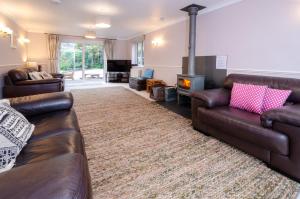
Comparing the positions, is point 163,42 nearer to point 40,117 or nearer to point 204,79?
point 204,79

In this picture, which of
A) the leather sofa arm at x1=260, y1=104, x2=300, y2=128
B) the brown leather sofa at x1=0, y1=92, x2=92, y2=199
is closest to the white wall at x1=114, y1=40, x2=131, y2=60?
the brown leather sofa at x1=0, y1=92, x2=92, y2=199

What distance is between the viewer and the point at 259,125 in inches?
77.7

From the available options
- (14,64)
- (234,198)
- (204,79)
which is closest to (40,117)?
(234,198)

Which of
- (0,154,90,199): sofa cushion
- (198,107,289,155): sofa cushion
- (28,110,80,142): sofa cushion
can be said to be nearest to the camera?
(0,154,90,199): sofa cushion

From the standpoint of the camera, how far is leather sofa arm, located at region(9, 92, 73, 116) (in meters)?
1.93

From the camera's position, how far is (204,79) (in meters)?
4.20

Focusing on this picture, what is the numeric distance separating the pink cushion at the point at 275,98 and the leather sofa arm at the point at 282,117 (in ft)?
1.77

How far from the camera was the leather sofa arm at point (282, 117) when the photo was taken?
166 centimetres

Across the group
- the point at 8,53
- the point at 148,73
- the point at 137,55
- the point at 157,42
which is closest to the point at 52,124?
the point at 8,53

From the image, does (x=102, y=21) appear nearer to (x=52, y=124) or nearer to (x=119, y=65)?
(x=119, y=65)

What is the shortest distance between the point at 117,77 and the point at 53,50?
296 centimetres

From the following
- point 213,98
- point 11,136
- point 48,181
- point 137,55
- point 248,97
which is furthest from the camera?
point 137,55

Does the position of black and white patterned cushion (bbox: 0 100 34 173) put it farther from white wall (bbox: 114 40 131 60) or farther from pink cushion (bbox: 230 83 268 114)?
white wall (bbox: 114 40 131 60)

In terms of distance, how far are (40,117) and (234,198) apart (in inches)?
76.3
